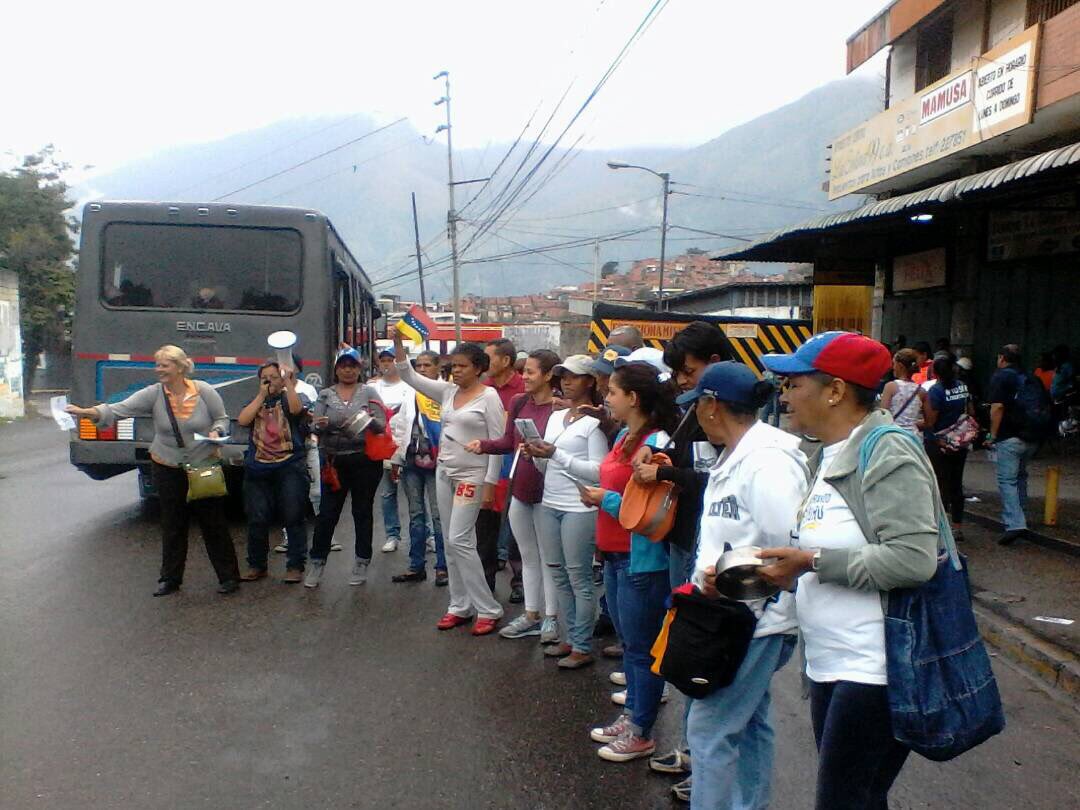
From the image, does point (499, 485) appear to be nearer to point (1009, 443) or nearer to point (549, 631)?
point (549, 631)

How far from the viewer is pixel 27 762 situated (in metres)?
4.05

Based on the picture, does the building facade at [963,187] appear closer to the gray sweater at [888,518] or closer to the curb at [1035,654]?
the curb at [1035,654]

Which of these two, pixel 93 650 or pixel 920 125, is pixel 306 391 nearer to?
pixel 93 650

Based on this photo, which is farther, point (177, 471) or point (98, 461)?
point (98, 461)

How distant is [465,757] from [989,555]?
582 centimetres

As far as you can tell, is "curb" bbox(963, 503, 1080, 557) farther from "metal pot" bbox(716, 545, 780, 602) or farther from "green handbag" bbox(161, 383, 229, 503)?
"green handbag" bbox(161, 383, 229, 503)

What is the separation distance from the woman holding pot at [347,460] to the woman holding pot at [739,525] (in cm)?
437

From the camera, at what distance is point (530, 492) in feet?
18.5

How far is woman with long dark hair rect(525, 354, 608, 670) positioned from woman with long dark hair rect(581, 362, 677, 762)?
1.86 feet

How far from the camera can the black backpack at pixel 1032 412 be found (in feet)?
26.1

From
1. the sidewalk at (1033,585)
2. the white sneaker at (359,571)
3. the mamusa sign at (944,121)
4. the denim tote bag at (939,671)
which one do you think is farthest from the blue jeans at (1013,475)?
the mamusa sign at (944,121)

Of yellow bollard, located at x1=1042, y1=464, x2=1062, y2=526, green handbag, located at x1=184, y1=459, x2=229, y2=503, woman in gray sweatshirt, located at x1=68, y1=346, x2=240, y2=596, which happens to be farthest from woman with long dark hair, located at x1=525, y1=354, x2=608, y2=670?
yellow bollard, located at x1=1042, y1=464, x2=1062, y2=526

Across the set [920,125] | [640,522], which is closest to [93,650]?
[640,522]

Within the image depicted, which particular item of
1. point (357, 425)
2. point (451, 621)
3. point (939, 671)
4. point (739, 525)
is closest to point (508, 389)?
point (357, 425)
